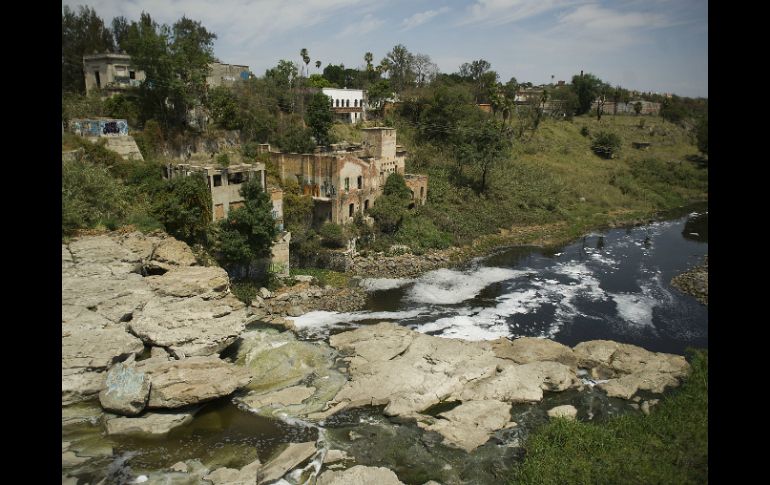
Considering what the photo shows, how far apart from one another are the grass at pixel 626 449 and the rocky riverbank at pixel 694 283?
10687 mm

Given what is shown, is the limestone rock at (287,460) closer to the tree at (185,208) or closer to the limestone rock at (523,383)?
the limestone rock at (523,383)

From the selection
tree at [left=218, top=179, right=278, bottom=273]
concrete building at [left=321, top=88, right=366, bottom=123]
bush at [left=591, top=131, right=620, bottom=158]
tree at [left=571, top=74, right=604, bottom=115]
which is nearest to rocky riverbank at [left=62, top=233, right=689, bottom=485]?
tree at [left=218, top=179, right=278, bottom=273]

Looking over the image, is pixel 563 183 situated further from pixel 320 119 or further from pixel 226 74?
pixel 226 74

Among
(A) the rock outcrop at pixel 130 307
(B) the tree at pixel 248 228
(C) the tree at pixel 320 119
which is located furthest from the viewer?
(C) the tree at pixel 320 119

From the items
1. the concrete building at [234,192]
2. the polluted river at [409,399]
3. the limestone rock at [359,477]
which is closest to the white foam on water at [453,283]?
the polluted river at [409,399]

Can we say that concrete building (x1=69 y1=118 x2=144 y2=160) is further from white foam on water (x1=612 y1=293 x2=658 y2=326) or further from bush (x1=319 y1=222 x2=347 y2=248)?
white foam on water (x1=612 y1=293 x2=658 y2=326)

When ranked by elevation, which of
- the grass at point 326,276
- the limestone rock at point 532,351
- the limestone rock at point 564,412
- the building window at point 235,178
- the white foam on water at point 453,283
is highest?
the building window at point 235,178

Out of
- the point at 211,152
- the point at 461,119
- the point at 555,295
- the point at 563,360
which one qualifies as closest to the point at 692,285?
the point at 555,295

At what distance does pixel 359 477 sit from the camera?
Answer: 380 inches

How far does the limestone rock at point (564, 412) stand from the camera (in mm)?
12074

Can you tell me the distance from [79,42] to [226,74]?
8699 mm

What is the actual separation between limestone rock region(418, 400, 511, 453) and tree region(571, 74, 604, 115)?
5478 centimetres

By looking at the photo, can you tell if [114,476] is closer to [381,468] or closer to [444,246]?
[381,468]
